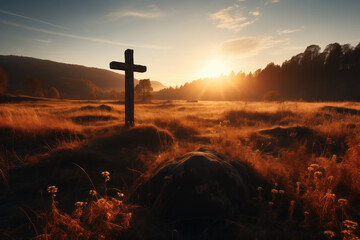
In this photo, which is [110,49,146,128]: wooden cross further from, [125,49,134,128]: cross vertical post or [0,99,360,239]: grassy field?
[0,99,360,239]: grassy field

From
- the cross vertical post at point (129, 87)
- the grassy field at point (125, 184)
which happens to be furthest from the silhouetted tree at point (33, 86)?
the cross vertical post at point (129, 87)

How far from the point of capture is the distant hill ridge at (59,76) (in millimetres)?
101069

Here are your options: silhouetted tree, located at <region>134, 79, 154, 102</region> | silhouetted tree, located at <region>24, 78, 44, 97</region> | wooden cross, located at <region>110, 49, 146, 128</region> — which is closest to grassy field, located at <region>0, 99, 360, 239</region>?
wooden cross, located at <region>110, 49, 146, 128</region>

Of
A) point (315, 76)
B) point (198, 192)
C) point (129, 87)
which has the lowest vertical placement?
point (198, 192)

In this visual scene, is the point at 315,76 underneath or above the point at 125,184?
above

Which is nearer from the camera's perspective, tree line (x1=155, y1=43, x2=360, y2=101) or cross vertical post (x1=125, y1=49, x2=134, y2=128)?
cross vertical post (x1=125, y1=49, x2=134, y2=128)

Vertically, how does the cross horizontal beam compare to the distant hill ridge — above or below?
below

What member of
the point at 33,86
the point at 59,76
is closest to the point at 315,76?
the point at 33,86

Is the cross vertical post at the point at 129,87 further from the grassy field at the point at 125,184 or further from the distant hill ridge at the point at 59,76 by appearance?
the distant hill ridge at the point at 59,76

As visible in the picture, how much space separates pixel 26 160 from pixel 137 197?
3.09 metres

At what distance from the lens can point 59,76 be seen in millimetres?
124438

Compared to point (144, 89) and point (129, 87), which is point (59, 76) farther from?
point (129, 87)

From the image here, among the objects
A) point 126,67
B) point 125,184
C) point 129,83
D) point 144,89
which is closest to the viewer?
point 125,184

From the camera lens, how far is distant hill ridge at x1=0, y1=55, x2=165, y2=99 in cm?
10107
